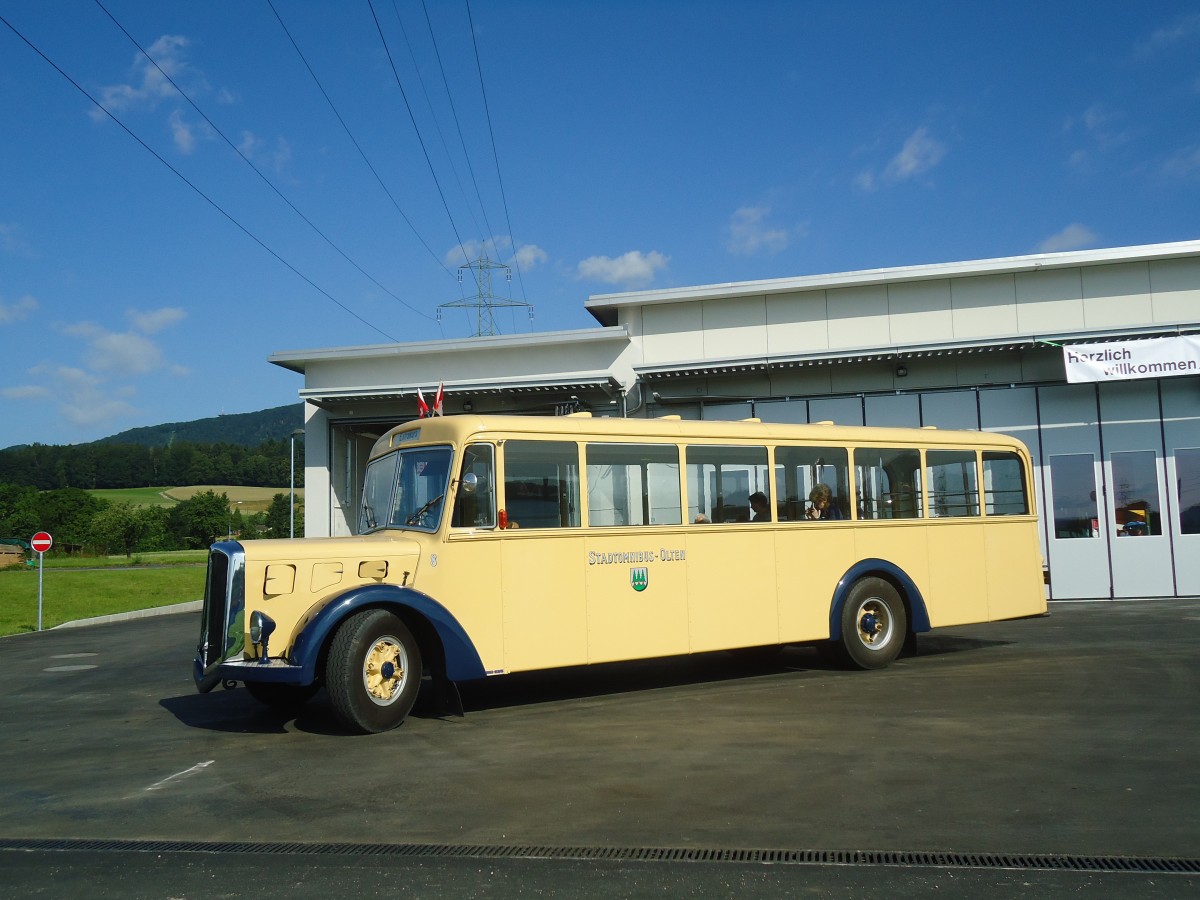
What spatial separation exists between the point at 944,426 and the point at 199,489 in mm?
92373

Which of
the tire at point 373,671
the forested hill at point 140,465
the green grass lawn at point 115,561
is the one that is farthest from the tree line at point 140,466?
the tire at point 373,671

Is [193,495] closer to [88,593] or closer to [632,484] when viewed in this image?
[88,593]

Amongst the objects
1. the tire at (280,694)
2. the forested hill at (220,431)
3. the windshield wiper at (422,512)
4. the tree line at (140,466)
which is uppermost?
the forested hill at (220,431)

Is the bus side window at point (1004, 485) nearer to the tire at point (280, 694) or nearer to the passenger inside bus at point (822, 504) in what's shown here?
the passenger inside bus at point (822, 504)

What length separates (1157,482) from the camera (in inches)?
769

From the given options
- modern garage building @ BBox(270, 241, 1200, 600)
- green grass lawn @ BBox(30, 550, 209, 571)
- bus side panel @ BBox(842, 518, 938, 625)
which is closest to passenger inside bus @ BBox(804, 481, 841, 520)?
bus side panel @ BBox(842, 518, 938, 625)

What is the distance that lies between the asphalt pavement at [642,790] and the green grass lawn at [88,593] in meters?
12.4

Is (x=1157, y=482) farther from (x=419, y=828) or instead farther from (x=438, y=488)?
(x=419, y=828)

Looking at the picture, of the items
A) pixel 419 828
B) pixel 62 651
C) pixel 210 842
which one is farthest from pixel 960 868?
pixel 62 651

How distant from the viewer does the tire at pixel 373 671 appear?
807cm

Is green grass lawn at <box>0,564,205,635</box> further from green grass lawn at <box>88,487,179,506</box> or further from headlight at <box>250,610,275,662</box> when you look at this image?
green grass lawn at <box>88,487,179,506</box>

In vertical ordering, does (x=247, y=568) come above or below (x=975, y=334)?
below

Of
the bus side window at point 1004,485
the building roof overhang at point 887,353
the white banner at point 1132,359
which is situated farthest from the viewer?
the building roof overhang at point 887,353

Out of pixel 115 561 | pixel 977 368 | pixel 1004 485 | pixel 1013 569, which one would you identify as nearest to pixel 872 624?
pixel 1013 569
